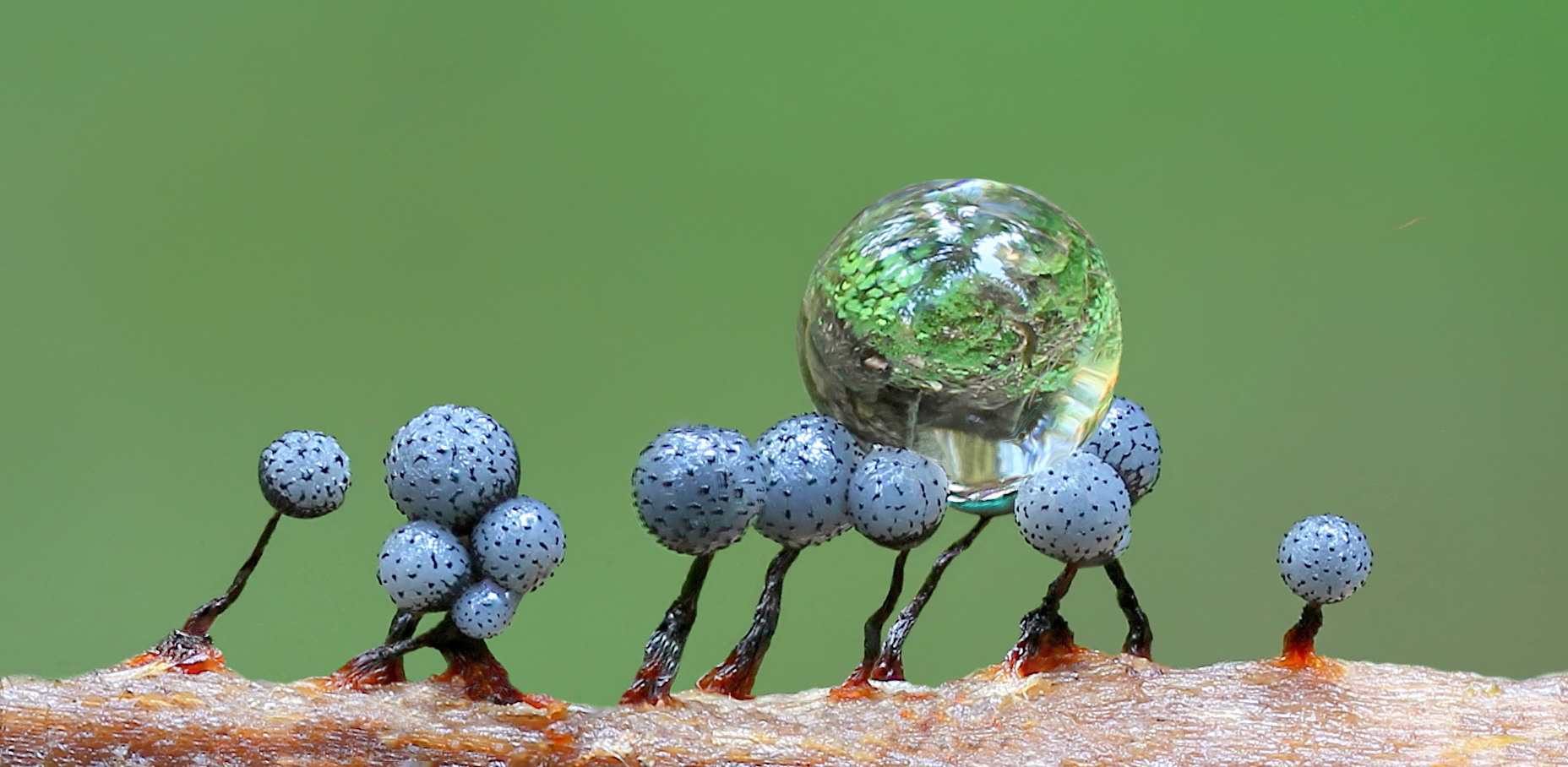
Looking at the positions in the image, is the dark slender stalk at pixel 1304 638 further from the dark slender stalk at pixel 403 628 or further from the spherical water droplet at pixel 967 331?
the dark slender stalk at pixel 403 628

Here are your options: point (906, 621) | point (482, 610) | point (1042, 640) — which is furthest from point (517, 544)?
point (1042, 640)

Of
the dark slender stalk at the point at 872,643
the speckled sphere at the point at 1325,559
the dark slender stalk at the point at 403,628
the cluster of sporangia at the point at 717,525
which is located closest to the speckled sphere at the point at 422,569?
the cluster of sporangia at the point at 717,525

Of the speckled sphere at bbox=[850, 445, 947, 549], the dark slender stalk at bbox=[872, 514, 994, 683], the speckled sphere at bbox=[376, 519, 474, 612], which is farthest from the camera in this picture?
the dark slender stalk at bbox=[872, 514, 994, 683]

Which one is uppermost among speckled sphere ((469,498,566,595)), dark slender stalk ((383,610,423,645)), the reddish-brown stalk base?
speckled sphere ((469,498,566,595))

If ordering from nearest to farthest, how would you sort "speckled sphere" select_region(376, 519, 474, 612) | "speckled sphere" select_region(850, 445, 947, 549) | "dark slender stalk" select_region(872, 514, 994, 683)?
"speckled sphere" select_region(376, 519, 474, 612)
"speckled sphere" select_region(850, 445, 947, 549)
"dark slender stalk" select_region(872, 514, 994, 683)

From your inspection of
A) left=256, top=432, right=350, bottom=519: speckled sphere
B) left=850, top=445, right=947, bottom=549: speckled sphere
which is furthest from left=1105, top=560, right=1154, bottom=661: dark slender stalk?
left=256, top=432, right=350, bottom=519: speckled sphere

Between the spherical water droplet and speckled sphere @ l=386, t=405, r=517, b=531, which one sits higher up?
the spherical water droplet

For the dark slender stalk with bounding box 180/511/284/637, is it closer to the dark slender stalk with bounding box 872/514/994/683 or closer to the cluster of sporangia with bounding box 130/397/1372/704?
the cluster of sporangia with bounding box 130/397/1372/704

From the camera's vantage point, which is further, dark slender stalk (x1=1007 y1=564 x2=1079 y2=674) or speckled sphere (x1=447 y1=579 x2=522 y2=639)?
dark slender stalk (x1=1007 y1=564 x2=1079 y2=674)
